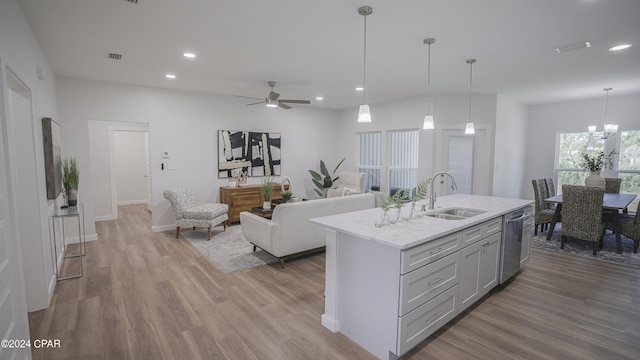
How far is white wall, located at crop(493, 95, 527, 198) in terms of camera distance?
243 inches

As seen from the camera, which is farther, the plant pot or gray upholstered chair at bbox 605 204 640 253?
gray upholstered chair at bbox 605 204 640 253

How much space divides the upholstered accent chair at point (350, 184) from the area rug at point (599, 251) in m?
3.34

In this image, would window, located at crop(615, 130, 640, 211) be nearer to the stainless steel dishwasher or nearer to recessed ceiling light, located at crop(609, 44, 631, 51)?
recessed ceiling light, located at crop(609, 44, 631, 51)

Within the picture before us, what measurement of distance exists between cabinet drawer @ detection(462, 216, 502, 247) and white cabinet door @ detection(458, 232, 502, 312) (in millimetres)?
46

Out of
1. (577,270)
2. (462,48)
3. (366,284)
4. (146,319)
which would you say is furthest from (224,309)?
(577,270)

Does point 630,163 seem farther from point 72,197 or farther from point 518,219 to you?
point 72,197

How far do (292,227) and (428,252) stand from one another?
194cm

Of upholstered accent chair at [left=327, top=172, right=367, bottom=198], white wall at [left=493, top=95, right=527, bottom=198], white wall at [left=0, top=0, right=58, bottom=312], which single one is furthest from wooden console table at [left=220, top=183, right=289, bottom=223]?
white wall at [left=493, top=95, right=527, bottom=198]

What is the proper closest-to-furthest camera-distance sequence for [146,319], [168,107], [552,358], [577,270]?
[552,358] → [146,319] → [577,270] → [168,107]

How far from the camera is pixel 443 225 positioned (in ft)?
8.11

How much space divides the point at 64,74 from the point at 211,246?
3425mm

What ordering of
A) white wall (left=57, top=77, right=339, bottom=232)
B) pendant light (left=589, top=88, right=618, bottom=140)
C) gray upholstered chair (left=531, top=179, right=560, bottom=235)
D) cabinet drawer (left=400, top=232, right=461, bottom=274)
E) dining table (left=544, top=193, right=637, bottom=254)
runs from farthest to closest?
pendant light (left=589, top=88, right=618, bottom=140), gray upholstered chair (left=531, top=179, right=560, bottom=235), white wall (left=57, top=77, right=339, bottom=232), dining table (left=544, top=193, right=637, bottom=254), cabinet drawer (left=400, top=232, right=461, bottom=274)

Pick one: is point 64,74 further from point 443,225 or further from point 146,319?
point 443,225

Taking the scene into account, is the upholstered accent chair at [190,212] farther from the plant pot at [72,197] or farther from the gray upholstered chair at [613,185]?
the gray upholstered chair at [613,185]
